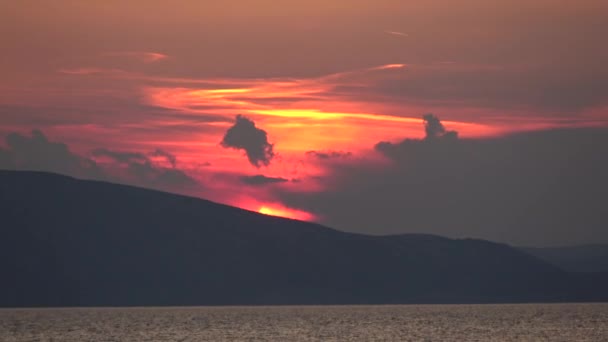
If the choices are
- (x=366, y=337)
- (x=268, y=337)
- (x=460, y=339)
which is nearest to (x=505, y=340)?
(x=460, y=339)

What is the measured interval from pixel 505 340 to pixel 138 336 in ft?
182

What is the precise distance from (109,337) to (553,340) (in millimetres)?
64525

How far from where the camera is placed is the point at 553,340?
142500 millimetres

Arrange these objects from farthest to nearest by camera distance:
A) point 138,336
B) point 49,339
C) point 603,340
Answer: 1. point 138,336
2. point 49,339
3. point 603,340

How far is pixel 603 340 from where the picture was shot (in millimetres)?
140000

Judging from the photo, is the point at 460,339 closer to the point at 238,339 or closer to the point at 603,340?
the point at 603,340

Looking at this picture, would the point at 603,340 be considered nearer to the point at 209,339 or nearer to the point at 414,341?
A: the point at 414,341

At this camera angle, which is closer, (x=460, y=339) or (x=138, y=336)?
(x=460, y=339)

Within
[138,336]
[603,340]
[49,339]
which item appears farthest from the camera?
[138,336]

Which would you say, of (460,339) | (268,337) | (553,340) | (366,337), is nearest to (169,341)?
(268,337)

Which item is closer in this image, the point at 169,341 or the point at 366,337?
the point at 169,341

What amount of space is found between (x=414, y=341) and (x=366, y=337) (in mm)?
14945

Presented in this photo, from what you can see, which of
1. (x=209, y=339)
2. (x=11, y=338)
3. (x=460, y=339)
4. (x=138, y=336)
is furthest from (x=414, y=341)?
(x=11, y=338)

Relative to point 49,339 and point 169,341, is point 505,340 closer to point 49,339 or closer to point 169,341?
point 169,341
